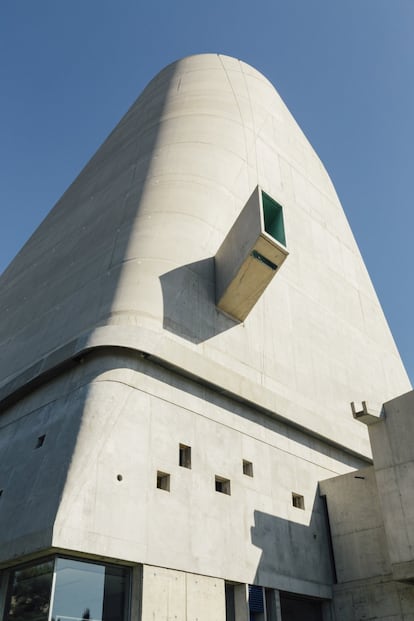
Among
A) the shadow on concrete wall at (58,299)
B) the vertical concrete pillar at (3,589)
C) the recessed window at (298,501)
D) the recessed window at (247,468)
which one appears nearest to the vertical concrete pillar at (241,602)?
the recessed window at (247,468)

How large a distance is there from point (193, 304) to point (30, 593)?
8.82 metres

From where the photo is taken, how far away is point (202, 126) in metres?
24.1

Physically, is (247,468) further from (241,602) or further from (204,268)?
(204,268)

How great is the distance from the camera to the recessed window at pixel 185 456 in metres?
14.5

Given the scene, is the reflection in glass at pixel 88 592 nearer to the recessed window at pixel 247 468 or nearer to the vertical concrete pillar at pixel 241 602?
the vertical concrete pillar at pixel 241 602

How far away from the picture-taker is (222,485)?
1528 cm

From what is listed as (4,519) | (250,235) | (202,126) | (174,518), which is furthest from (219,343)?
(202,126)

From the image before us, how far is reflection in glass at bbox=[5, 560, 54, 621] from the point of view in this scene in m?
11.0

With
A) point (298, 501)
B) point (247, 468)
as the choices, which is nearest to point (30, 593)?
point (247, 468)

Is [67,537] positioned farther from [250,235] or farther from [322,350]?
[322,350]

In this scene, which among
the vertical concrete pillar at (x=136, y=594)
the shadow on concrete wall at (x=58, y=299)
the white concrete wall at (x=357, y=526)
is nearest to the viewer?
the vertical concrete pillar at (x=136, y=594)

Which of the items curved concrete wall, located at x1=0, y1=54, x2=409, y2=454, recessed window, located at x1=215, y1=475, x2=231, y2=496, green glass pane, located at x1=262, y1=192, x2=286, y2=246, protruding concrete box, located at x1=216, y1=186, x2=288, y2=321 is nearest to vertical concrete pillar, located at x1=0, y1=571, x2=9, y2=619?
curved concrete wall, located at x1=0, y1=54, x2=409, y2=454

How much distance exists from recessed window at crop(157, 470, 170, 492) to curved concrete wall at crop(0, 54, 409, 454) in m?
2.83

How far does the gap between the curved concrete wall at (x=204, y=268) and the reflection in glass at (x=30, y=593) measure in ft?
17.0
